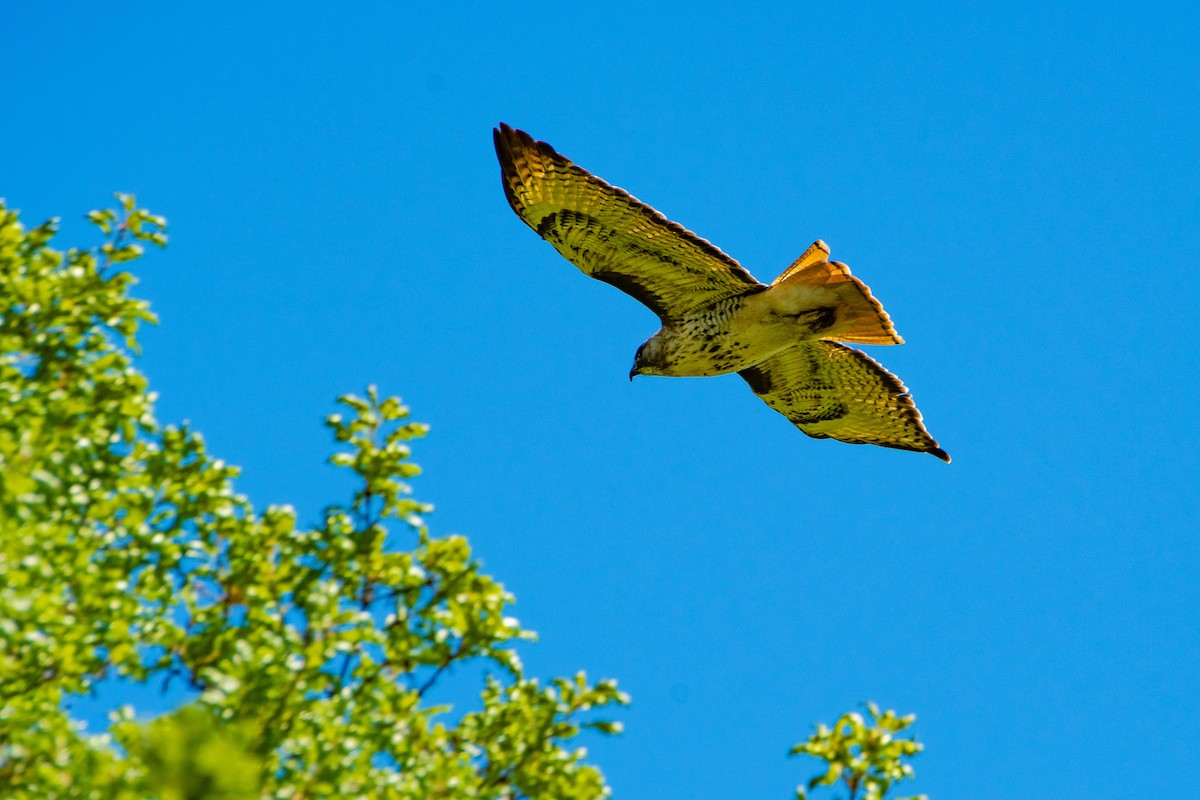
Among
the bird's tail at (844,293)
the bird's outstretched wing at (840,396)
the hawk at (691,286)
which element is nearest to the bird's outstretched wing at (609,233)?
the hawk at (691,286)

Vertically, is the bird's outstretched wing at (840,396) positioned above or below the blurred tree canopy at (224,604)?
above

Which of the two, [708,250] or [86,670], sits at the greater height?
[708,250]

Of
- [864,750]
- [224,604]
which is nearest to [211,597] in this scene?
[224,604]

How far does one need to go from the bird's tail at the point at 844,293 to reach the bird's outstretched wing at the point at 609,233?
324 mm

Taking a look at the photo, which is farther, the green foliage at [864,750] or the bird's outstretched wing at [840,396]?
the bird's outstretched wing at [840,396]

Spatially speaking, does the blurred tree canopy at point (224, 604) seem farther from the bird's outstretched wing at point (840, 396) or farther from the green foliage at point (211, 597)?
the bird's outstretched wing at point (840, 396)

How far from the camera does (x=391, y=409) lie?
4980 millimetres

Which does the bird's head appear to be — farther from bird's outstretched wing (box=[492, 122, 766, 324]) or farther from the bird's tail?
the bird's tail

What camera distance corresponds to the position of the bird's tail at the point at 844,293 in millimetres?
6848

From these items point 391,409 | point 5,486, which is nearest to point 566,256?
point 391,409

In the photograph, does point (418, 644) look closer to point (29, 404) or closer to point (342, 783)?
point (342, 783)

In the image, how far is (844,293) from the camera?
22.9 feet

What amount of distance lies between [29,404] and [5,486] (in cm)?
112

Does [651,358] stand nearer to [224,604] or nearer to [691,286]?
[691,286]
